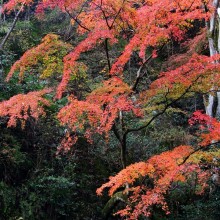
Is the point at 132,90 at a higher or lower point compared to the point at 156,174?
higher

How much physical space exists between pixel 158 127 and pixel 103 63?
4.57 m

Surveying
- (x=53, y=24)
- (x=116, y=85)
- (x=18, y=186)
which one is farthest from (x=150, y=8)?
(x=53, y=24)

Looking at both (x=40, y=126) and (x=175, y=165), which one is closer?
(x=175, y=165)

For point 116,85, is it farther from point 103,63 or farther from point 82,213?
point 103,63

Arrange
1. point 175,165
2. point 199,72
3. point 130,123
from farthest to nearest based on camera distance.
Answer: point 130,123 < point 175,165 < point 199,72

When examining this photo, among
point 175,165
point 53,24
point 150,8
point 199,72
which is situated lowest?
point 175,165

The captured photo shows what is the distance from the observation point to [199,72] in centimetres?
517

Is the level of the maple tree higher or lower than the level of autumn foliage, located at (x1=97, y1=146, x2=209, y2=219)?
higher

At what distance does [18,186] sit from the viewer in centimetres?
704

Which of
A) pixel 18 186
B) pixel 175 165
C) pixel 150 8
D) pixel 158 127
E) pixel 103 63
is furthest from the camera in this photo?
pixel 103 63

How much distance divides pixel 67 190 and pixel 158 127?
539cm

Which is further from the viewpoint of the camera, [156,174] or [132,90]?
[132,90]

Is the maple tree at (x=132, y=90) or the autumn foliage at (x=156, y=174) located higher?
the maple tree at (x=132, y=90)

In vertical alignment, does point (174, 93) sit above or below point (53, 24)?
below
